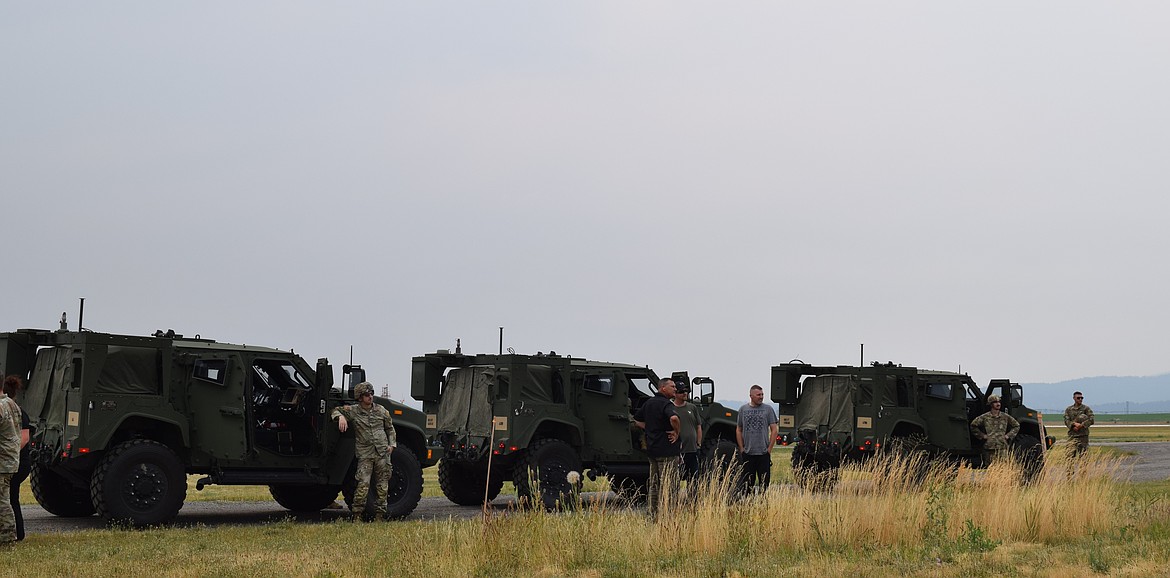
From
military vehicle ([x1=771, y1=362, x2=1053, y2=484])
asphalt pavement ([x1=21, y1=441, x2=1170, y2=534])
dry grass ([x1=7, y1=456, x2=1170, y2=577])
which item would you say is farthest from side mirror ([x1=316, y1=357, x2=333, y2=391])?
military vehicle ([x1=771, y1=362, x2=1053, y2=484])

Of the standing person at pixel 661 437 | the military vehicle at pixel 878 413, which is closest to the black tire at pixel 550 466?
the standing person at pixel 661 437

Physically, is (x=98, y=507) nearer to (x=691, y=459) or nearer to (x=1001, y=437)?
(x=691, y=459)

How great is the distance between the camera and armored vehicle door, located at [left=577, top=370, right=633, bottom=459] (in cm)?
1791

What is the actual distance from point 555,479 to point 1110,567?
28.9 ft

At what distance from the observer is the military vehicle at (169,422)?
13.7 meters

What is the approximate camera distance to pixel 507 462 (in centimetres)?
1745

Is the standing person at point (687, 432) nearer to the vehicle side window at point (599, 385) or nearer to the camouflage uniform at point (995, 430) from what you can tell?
the vehicle side window at point (599, 385)

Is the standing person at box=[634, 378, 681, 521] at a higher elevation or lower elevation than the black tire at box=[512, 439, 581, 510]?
higher

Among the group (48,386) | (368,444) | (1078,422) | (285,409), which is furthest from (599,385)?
(1078,422)

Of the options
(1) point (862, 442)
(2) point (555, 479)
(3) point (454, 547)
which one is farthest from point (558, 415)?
(3) point (454, 547)

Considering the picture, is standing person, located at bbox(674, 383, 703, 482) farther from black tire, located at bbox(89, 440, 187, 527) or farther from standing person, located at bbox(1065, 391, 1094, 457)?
standing person, located at bbox(1065, 391, 1094, 457)

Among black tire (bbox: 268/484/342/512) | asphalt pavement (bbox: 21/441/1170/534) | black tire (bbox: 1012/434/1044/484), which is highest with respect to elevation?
black tire (bbox: 1012/434/1044/484)

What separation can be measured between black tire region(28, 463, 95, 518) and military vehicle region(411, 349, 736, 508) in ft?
14.2

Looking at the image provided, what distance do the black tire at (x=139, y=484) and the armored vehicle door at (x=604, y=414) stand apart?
5.85 meters
